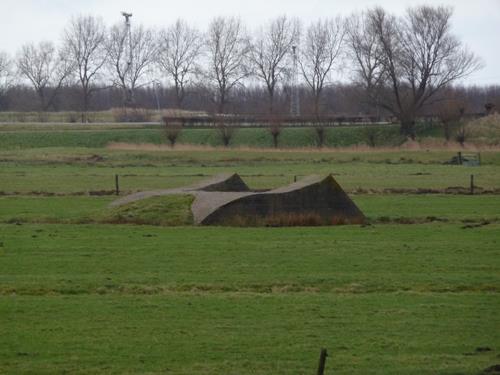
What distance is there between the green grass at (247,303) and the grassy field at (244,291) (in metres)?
0.04

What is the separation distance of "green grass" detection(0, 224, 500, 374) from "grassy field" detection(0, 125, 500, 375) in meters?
0.04

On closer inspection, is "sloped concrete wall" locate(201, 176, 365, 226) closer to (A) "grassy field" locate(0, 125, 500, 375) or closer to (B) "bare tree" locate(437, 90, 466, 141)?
(A) "grassy field" locate(0, 125, 500, 375)

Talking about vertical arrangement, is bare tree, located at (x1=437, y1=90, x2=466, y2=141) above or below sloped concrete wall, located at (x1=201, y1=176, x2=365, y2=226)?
above

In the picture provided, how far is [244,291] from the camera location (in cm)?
1539

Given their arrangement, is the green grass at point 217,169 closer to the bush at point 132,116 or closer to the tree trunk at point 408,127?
the tree trunk at point 408,127

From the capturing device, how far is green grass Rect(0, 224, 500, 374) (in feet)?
35.8

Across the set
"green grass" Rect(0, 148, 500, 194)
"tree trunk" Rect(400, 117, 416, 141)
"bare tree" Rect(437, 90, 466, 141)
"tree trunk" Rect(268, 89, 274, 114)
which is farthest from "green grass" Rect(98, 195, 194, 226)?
"tree trunk" Rect(268, 89, 274, 114)

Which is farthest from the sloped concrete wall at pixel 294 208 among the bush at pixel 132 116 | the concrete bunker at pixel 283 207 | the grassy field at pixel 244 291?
the bush at pixel 132 116

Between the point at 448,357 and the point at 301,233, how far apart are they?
12886 mm

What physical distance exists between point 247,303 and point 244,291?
116 centimetres

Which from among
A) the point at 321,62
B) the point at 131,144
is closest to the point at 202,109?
the point at 321,62

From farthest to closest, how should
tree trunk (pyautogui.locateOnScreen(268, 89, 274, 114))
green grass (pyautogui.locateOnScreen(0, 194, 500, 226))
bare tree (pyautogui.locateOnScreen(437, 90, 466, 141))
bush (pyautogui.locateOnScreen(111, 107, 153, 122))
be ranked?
tree trunk (pyautogui.locateOnScreen(268, 89, 274, 114)), bush (pyautogui.locateOnScreen(111, 107, 153, 122)), bare tree (pyautogui.locateOnScreen(437, 90, 466, 141)), green grass (pyautogui.locateOnScreen(0, 194, 500, 226))

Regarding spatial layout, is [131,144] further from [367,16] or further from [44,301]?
[44,301]

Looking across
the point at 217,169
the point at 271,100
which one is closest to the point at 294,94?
the point at 271,100
